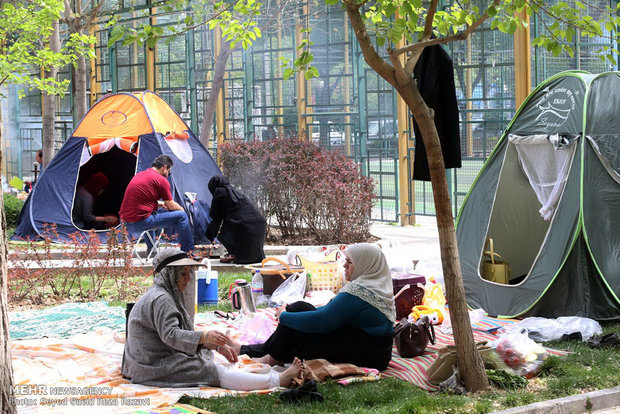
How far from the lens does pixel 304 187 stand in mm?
12859

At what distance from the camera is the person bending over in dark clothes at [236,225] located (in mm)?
10820

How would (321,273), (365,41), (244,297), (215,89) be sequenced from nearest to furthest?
(365,41)
(244,297)
(321,273)
(215,89)

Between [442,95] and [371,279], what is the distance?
183cm

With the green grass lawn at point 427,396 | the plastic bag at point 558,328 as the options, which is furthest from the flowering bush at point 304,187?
the green grass lawn at point 427,396

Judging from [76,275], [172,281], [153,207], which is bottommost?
A: [76,275]

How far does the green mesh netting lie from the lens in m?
7.68

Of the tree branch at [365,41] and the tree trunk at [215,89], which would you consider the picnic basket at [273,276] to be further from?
the tree trunk at [215,89]

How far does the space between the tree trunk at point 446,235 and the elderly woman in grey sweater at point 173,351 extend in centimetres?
111

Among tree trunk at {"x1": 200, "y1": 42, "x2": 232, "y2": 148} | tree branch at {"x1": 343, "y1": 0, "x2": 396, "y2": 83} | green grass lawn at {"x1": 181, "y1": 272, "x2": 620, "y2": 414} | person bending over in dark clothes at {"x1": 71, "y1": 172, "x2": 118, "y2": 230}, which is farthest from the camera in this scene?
tree trunk at {"x1": 200, "y1": 42, "x2": 232, "y2": 148}

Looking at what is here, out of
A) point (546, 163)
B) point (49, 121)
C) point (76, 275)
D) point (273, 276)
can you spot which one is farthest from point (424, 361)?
point (49, 121)

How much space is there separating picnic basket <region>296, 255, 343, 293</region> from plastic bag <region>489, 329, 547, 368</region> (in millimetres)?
3076

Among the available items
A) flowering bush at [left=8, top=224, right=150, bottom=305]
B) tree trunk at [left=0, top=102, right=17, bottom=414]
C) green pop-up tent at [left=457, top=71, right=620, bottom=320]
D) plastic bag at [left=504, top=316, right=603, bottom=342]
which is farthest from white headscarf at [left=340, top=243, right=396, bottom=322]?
flowering bush at [left=8, top=224, right=150, bottom=305]

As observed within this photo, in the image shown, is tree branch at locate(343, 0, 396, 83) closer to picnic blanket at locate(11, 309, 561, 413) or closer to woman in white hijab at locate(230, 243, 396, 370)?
woman in white hijab at locate(230, 243, 396, 370)

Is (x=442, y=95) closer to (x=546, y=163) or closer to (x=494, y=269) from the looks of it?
(x=546, y=163)
